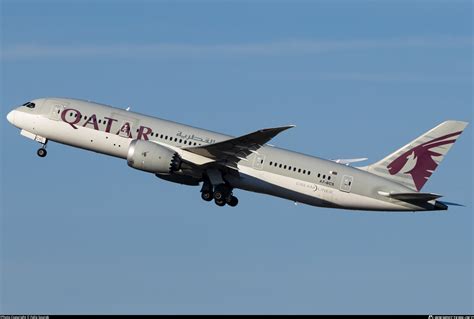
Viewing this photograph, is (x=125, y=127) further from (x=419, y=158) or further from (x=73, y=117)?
(x=419, y=158)

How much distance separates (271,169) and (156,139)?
718 cm

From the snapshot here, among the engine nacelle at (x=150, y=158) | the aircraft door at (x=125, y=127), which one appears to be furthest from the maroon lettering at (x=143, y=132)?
the engine nacelle at (x=150, y=158)

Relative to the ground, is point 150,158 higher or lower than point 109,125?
lower

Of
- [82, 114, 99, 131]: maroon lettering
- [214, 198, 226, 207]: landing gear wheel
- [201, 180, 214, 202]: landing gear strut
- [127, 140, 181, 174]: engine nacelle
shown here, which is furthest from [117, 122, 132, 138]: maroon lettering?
[214, 198, 226, 207]: landing gear wheel

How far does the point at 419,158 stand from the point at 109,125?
63.1 feet

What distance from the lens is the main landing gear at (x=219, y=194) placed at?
5928 cm

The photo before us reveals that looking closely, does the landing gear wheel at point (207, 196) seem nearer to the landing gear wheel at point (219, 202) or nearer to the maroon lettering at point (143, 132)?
the landing gear wheel at point (219, 202)

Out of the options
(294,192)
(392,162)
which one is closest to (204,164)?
(294,192)

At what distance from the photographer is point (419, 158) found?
59719 millimetres

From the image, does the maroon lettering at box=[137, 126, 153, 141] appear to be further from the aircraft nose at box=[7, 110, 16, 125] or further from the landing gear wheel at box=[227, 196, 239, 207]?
the aircraft nose at box=[7, 110, 16, 125]

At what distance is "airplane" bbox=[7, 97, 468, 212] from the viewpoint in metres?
57.3

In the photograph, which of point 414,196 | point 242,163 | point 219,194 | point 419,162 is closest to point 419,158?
point 419,162

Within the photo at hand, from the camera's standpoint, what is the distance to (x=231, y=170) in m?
58.4

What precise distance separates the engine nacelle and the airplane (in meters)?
0.06
